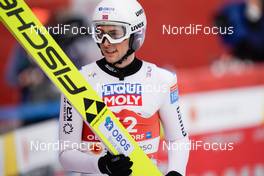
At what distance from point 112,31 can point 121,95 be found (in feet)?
1.28

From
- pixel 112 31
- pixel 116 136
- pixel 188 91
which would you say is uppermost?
pixel 112 31

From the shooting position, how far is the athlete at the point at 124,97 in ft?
19.6

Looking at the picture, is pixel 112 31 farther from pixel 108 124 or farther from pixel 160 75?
pixel 108 124

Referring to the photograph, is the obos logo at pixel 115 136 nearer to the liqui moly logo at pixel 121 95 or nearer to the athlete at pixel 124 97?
the athlete at pixel 124 97

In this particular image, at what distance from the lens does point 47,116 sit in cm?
917

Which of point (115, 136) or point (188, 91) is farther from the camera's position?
point (188, 91)

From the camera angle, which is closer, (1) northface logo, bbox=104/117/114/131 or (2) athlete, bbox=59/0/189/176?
(1) northface logo, bbox=104/117/114/131

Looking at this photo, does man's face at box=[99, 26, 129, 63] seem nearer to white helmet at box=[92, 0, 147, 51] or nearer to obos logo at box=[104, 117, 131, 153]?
white helmet at box=[92, 0, 147, 51]

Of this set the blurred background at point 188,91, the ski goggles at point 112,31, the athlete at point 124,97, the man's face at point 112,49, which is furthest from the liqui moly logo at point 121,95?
the blurred background at point 188,91

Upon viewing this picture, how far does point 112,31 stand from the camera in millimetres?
5980

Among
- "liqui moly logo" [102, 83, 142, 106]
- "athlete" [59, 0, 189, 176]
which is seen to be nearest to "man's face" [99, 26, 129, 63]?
"athlete" [59, 0, 189, 176]

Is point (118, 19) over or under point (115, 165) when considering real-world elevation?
over

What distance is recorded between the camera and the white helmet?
594 centimetres

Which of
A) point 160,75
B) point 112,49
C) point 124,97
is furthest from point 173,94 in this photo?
point 112,49
